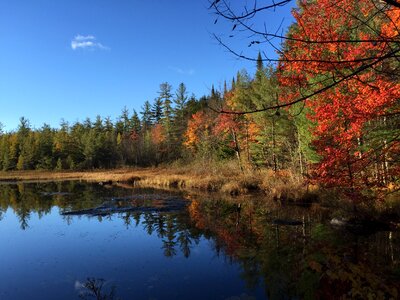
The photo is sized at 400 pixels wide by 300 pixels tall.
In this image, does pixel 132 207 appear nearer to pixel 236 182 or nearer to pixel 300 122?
pixel 236 182

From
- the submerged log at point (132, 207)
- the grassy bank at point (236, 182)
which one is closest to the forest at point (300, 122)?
the grassy bank at point (236, 182)

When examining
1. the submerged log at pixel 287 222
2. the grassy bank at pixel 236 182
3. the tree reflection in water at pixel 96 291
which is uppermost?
the grassy bank at pixel 236 182

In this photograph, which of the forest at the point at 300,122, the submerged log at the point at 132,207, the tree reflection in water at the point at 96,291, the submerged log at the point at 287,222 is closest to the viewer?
the forest at the point at 300,122

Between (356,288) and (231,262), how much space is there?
416 centimetres

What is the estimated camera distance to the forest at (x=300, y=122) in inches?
158

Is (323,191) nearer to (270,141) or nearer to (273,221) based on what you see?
(273,221)

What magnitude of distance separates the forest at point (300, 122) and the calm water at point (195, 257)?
2.25 metres

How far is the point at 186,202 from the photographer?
2062 cm

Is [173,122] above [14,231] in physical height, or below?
above

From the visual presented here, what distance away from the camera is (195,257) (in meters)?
10.2

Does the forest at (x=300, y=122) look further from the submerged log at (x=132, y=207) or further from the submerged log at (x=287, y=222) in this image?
the submerged log at (x=132, y=207)

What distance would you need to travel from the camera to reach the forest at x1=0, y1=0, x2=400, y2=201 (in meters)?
4.01

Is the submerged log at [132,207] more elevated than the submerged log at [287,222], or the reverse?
the submerged log at [132,207]

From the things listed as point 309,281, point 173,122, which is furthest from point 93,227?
point 173,122
